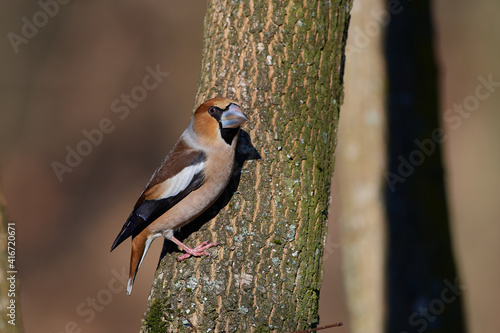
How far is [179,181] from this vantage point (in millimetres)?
3918

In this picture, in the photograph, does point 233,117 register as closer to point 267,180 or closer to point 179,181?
point 267,180

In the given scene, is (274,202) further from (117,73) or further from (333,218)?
(117,73)

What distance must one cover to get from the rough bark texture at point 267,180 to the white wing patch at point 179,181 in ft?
0.96

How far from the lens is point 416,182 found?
493cm

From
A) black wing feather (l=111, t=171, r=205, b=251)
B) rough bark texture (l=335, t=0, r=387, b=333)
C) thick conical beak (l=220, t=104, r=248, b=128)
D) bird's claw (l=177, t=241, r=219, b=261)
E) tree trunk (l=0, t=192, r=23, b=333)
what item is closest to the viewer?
tree trunk (l=0, t=192, r=23, b=333)

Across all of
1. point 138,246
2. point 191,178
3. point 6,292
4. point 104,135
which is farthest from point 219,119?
point 104,135

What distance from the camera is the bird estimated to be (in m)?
3.69

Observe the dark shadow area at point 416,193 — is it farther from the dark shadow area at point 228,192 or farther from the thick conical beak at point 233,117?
the thick conical beak at point 233,117

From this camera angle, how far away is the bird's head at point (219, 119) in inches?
142

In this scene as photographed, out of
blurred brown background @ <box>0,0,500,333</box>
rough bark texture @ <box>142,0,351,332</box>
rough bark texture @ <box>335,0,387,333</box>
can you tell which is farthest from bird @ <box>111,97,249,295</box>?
blurred brown background @ <box>0,0,500,333</box>

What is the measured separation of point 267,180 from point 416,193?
203cm

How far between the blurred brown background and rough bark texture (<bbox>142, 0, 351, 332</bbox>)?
3.64m

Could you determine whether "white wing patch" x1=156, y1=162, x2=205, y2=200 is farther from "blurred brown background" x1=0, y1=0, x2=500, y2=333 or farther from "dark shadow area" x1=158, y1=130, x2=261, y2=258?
"blurred brown background" x1=0, y1=0, x2=500, y2=333

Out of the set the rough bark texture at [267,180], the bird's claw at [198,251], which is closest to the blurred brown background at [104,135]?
the rough bark texture at [267,180]
